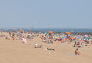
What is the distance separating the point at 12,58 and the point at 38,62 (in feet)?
3.77

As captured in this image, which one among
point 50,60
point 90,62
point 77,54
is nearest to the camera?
point 50,60

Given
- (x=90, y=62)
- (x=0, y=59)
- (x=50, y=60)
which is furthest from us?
(x=90, y=62)

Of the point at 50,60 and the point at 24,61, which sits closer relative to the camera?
the point at 24,61

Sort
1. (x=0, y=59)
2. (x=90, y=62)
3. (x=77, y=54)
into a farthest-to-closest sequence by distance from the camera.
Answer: (x=77, y=54) < (x=90, y=62) < (x=0, y=59)

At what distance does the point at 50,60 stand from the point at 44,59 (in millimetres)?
301

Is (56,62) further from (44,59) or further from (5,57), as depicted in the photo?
(5,57)

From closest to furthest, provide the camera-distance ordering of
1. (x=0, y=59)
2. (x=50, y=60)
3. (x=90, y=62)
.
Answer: (x=0, y=59) → (x=50, y=60) → (x=90, y=62)

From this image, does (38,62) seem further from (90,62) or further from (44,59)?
(90,62)

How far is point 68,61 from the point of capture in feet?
36.5

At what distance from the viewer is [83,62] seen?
1127 cm

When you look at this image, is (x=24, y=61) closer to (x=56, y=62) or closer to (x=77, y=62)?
(x=56, y=62)

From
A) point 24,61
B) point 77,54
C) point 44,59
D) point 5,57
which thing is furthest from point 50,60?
point 77,54

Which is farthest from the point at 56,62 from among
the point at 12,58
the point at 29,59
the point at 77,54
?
the point at 77,54

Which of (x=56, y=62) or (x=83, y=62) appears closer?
(x=56, y=62)
